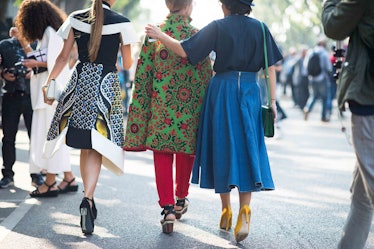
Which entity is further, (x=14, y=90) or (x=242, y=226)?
(x=14, y=90)

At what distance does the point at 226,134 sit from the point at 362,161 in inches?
67.4

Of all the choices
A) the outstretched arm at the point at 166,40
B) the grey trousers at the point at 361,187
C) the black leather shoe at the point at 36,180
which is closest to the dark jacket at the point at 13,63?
the black leather shoe at the point at 36,180

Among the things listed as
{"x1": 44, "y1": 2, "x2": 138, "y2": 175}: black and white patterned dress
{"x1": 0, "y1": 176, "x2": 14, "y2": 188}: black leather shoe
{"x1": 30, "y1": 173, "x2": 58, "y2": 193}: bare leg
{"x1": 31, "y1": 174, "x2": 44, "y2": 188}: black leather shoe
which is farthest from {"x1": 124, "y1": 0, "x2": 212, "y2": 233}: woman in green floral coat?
{"x1": 0, "y1": 176, "x2": 14, "y2": 188}: black leather shoe

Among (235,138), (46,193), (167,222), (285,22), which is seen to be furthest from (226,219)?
(285,22)

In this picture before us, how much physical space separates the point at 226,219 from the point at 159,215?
0.83 m

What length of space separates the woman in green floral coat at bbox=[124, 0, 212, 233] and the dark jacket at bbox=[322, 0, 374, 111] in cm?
195

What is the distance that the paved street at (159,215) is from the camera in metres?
5.69

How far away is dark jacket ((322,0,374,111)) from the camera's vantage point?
3.95 metres

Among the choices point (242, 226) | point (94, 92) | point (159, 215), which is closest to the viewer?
point (242, 226)

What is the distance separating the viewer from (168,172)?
598cm

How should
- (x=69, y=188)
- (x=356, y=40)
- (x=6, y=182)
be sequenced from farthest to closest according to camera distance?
1. (x=6, y=182)
2. (x=69, y=188)
3. (x=356, y=40)

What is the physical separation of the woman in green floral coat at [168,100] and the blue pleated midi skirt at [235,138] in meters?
0.21

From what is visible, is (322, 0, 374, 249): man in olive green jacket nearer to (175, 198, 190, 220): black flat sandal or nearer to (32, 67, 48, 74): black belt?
(175, 198, 190, 220): black flat sandal

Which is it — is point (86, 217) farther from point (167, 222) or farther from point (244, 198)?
point (244, 198)
